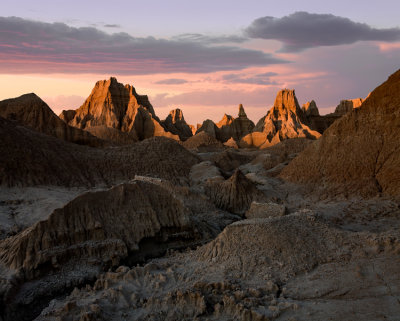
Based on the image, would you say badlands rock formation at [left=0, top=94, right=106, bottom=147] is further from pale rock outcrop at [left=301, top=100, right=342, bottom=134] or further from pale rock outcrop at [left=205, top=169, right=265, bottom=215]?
pale rock outcrop at [left=301, top=100, right=342, bottom=134]

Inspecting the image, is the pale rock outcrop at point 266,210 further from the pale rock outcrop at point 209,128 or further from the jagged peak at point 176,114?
the jagged peak at point 176,114

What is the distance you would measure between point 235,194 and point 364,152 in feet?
19.6

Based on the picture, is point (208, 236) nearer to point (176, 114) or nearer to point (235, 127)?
point (235, 127)

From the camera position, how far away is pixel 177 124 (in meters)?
61.0

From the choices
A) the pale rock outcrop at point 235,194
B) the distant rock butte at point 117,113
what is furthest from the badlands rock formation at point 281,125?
the pale rock outcrop at point 235,194

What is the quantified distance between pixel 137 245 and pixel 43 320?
400cm

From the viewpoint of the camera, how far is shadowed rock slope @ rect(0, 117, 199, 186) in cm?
2130

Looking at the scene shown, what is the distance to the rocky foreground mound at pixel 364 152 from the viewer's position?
19.1 m

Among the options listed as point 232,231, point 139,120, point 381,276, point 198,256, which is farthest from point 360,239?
point 139,120

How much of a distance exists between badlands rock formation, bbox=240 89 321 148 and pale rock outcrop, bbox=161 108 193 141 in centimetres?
902

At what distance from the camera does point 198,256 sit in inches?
422

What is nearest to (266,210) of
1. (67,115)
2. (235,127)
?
(67,115)

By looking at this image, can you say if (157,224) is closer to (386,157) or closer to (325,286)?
(325,286)

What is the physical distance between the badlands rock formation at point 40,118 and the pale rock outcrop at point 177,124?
23.5m
